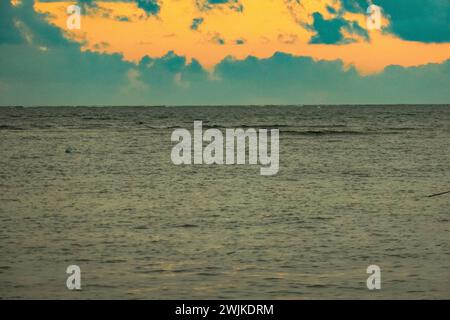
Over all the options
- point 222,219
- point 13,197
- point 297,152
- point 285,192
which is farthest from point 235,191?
point 297,152

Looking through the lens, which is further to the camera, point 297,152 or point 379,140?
point 379,140

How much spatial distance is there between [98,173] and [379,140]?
109ft

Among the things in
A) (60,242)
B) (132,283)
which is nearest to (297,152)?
(60,242)

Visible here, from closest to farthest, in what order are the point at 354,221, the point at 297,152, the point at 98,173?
the point at 354,221 < the point at 98,173 < the point at 297,152

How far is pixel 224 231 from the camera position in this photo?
20359 mm

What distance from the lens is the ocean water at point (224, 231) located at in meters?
14.9

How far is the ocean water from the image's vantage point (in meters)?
14.9

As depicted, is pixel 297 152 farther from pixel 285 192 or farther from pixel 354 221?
pixel 354 221

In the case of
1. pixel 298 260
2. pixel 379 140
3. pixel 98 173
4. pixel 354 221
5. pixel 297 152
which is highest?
pixel 379 140
